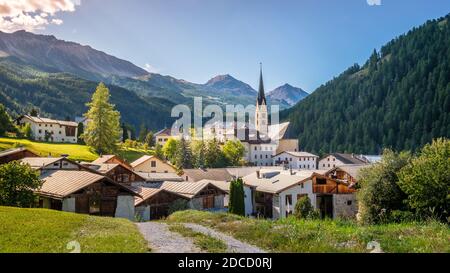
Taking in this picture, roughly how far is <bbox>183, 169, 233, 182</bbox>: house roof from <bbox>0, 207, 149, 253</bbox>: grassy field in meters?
44.2

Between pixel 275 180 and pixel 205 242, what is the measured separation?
40.8 metres

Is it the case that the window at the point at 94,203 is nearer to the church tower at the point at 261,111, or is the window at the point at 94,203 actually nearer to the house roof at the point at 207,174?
the house roof at the point at 207,174

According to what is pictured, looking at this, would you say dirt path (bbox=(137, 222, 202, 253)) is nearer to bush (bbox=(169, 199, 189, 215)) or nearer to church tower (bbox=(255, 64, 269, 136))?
bush (bbox=(169, 199, 189, 215))

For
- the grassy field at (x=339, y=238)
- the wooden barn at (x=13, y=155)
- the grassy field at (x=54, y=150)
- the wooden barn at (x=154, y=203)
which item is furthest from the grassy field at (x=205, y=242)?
the grassy field at (x=54, y=150)

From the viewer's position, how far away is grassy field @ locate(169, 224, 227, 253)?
11830 mm

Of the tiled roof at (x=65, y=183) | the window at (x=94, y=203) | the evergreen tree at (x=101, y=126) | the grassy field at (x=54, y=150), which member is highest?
the evergreen tree at (x=101, y=126)

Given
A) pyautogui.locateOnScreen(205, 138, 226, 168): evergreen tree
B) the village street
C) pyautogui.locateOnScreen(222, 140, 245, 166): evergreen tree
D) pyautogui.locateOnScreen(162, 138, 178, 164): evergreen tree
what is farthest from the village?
pyautogui.locateOnScreen(162, 138, 178, 164): evergreen tree

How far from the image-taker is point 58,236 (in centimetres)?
1380

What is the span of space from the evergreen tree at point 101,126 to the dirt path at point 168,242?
184 feet

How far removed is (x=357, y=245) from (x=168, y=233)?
24.2ft

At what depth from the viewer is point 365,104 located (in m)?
198

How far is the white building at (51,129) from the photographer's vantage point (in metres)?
88.5
